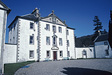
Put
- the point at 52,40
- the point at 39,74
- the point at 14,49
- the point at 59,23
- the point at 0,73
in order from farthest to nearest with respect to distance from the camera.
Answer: the point at 59,23 → the point at 52,40 → the point at 14,49 → the point at 0,73 → the point at 39,74

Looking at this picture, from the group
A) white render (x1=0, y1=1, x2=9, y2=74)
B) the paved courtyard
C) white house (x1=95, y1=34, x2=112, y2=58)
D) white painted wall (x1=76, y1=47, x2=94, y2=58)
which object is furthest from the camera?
white painted wall (x1=76, y1=47, x2=94, y2=58)

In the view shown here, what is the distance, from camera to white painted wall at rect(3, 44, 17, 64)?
56.9ft

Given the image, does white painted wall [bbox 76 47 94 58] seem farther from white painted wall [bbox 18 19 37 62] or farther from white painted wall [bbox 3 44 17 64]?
white painted wall [bbox 3 44 17 64]

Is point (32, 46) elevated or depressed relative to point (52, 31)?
depressed

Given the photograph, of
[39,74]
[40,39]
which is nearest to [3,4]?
[39,74]

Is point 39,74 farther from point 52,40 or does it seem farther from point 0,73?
point 52,40

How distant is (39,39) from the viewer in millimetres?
21625

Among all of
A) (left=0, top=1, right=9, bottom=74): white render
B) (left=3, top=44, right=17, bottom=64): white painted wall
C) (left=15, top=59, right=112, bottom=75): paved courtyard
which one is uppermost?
(left=0, top=1, right=9, bottom=74): white render

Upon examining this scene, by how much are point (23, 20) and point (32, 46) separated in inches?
262

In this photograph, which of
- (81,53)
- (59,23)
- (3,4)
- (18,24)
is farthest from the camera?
(81,53)

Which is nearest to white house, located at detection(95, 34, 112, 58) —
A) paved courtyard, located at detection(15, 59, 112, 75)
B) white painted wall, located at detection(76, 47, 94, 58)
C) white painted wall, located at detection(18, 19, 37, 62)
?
white painted wall, located at detection(76, 47, 94, 58)

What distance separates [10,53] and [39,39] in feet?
22.9

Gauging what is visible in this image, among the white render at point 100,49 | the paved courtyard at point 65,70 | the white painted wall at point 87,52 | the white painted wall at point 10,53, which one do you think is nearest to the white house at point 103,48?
the white render at point 100,49

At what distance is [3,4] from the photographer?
1160 centimetres
